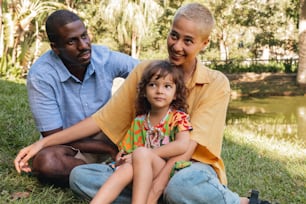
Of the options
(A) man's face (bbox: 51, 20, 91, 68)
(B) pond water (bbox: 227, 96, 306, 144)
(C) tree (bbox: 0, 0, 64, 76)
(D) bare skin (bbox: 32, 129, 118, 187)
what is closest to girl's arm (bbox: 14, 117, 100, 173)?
(D) bare skin (bbox: 32, 129, 118, 187)

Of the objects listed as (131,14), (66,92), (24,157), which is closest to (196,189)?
(24,157)

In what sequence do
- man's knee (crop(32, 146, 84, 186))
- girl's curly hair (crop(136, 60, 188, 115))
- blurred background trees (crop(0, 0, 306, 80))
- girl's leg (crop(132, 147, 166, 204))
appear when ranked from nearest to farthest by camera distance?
1. girl's leg (crop(132, 147, 166, 204))
2. girl's curly hair (crop(136, 60, 188, 115))
3. man's knee (crop(32, 146, 84, 186))
4. blurred background trees (crop(0, 0, 306, 80))

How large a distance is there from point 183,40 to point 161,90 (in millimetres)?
275

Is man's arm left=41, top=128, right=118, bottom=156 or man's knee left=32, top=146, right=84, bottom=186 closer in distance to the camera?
man's knee left=32, top=146, right=84, bottom=186

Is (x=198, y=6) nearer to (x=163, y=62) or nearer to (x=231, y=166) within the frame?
(x=163, y=62)

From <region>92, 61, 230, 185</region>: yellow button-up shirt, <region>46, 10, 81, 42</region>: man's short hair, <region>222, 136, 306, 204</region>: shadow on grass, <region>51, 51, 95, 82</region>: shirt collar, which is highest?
<region>46, 10, 81, 42</region>: man's short hair

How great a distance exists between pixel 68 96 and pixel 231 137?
7.74ft

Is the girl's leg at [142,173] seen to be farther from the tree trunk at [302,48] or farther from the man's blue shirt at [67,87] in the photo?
the tree trunk at [302,48]

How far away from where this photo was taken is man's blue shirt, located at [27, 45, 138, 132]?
278 centimetres

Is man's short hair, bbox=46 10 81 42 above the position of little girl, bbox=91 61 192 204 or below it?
above

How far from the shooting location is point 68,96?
289 centimetres

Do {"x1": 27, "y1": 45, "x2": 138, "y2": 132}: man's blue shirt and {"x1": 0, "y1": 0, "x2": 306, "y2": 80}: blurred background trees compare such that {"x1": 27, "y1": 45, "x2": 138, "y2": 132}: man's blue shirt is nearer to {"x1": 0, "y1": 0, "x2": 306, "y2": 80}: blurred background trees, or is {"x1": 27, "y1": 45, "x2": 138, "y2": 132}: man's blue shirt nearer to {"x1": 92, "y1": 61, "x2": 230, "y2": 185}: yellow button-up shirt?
{"x1": 92, "y1": 61, "x2": 230, "y2": 185}: yellow button-up shirt

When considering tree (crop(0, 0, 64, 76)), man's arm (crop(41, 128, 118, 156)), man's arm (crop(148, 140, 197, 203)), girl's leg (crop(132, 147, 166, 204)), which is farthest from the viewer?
tree (crop(0, 0, 64, 76))

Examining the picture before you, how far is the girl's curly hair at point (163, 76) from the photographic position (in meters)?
2.32
